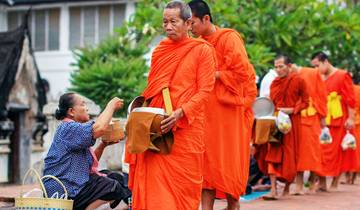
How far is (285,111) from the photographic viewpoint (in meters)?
10.4

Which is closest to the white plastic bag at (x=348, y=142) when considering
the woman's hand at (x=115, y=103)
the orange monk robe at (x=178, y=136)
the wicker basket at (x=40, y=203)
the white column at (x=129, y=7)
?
the orange monk robe at (x=178, y=136)

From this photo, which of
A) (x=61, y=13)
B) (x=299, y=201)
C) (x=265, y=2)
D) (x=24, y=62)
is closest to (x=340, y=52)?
(x=265, y=2)

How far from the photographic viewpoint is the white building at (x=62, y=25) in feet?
93.0

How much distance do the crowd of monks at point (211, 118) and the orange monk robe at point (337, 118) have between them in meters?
1.00

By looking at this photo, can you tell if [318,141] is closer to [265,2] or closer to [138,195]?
[138,195]

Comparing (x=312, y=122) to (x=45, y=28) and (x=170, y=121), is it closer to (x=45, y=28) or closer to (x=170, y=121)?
(x=170, y=121)

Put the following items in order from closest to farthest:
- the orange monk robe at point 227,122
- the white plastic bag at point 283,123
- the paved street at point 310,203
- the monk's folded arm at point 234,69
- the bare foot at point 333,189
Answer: the orange monk robe at point 227,122 < the monk's folded arm at point 234,69 < the paved street at point 310,203 < the white plastic bag at point 283,123 < the bare foot at point 333,189

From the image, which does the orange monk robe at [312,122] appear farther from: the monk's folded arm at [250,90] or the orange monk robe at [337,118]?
A: the monk's folded arm at [250,90]

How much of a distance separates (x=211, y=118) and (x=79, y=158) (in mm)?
1533

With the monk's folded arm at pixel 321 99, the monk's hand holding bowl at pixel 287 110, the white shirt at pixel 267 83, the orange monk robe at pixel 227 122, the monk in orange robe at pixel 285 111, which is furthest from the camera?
the monk's folded arm at pixel 321 99

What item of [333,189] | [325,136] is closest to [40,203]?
[325,136]

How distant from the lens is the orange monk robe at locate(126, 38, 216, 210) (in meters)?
6.54

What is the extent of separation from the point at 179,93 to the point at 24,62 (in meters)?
13.4

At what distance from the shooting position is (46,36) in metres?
29.3
